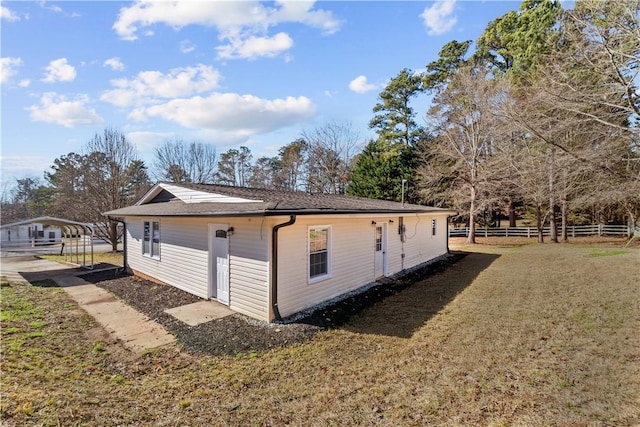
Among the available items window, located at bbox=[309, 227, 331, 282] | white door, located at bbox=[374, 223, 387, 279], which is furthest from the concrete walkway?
white door, located at bbox=[374, 223, 387, 279]

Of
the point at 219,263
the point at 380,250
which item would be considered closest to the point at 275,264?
the point at 219,263

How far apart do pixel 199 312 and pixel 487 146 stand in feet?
71.9

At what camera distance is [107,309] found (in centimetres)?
743

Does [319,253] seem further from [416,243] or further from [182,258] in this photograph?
[416,243]

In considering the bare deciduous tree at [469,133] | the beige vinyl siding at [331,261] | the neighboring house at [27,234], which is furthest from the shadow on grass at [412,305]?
the neighboring house at [27,234]

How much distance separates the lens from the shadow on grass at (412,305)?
19.5ft

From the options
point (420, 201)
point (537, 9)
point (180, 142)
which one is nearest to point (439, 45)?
point (537, 9)

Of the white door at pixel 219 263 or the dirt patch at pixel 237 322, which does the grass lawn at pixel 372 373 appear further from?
the white door at pixel 219 263

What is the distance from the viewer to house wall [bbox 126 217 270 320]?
6.43m

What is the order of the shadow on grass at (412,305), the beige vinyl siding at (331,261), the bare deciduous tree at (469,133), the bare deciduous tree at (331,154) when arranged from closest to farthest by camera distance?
the shadow on grass at (412,305) < the beige vinyl siding at (331,261) < the bare deciduous tree at (469,133) < the bare deciduous tree at (331,154)

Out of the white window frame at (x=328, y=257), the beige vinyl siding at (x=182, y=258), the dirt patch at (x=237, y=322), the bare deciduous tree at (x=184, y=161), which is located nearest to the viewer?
the dirt patch at (x=237, y=322)

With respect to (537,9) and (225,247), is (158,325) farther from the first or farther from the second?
(537,9)

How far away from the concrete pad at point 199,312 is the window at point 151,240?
3.66 m

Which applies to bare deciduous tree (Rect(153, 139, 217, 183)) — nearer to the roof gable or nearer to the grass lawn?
the roof gable
